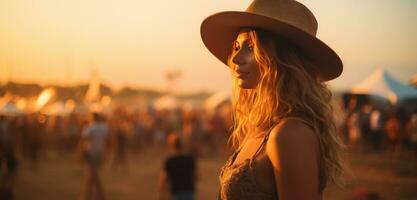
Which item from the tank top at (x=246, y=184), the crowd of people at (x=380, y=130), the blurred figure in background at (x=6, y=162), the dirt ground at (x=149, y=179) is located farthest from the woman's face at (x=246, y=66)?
the crowd of people at (x=380, y=130)

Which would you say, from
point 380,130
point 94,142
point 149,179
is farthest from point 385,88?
point 94,142

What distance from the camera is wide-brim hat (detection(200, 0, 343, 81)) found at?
6.03 feet

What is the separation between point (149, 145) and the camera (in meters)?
22.8

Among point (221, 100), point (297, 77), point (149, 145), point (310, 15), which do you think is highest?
point (310, 15)

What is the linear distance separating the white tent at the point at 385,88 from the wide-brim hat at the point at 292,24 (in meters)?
16.8

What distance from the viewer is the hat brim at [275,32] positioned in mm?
1841

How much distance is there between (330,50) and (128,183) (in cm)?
1125

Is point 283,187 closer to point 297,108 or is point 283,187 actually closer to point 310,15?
point 297,108

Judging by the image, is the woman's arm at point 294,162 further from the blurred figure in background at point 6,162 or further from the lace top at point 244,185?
the blurred figure in background at point 6,162

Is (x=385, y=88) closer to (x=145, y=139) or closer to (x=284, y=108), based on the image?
(x=145, y=139)

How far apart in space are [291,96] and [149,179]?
12005 millimetres

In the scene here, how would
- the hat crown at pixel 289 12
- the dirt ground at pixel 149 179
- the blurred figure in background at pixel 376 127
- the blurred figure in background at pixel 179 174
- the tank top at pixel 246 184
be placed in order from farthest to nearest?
the blurred figure in background at pixel 376 127 < the dirt ground at pixel 149 179 < the blurred figure in background at pixel 179 174 < the hat crown at pixel 289 12 < the tank top at pixel 246 184

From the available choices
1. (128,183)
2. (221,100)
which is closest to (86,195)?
(128,183)

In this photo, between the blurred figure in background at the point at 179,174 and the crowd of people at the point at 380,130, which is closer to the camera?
the blurred figure in background at the point at 179,174
